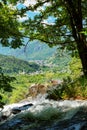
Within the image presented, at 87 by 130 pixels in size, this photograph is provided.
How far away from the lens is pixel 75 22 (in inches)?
655

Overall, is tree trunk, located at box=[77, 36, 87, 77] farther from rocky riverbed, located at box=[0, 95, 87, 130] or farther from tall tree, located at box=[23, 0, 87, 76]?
rocky riverbed, located at box=[0, 95, 87, 130]

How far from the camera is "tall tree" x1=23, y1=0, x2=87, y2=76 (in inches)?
652

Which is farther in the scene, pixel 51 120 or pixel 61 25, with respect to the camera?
pixel 61 25

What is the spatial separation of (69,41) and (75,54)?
4.87 ft

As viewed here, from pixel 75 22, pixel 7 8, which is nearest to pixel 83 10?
pixel 75 22

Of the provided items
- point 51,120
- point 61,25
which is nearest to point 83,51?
point 61,25

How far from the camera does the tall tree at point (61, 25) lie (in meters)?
16.6

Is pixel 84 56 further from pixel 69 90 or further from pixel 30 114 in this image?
pixel 69 90

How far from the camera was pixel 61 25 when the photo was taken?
1744cm

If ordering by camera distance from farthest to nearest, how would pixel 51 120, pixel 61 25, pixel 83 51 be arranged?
pixel 61 25 → pixel 83 51 → pixel 51 120

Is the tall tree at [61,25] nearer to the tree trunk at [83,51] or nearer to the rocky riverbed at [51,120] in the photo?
the tree trunk at [83,51]

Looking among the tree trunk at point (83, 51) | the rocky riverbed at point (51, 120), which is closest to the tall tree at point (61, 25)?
the tree trunk at point (83, 51)

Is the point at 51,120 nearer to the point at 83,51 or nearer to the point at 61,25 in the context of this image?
the point at 83,51

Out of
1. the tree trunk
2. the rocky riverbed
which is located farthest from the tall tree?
the rocky riverbed
